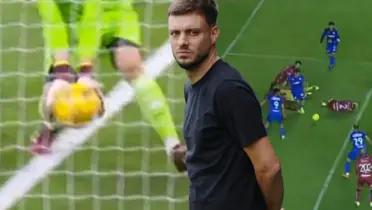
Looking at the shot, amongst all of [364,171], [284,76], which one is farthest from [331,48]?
[364,171]

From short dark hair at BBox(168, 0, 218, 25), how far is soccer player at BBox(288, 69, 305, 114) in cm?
280

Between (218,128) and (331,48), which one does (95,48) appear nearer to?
(331,48)

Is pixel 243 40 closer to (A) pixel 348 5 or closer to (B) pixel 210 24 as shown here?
(A) pixel 348 5

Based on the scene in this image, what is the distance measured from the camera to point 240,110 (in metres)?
2.45

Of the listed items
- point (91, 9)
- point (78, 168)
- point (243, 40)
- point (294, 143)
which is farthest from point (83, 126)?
point (243, 40)

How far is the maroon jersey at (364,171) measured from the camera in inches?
184

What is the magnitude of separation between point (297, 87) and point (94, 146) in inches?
45.7

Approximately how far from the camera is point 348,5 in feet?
21.9

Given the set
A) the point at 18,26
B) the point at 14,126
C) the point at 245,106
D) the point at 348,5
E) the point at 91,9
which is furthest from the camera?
the point at 348,5

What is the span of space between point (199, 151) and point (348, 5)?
429 centimetres

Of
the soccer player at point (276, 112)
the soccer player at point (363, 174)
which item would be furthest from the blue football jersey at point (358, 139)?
the soccer player at point (276, 112)

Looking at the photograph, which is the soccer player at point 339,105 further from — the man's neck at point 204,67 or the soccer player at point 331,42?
the man's neck at point 204,67

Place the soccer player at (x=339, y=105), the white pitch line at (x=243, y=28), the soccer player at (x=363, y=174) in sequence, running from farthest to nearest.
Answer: the white pitch line at (x=243, y=28)
the soccer player at (x=339, y=105)
the soccer player at (x=363, y=174)

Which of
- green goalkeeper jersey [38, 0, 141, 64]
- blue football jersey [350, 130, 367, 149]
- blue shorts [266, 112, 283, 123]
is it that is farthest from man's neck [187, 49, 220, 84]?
blue shorts [266, 112, 283, 123]
